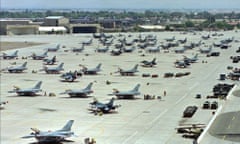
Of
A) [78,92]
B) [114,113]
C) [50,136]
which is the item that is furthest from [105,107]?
[50,136]


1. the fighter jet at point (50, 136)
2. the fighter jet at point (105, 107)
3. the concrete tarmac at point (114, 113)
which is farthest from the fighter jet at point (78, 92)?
the fighter jet at point (50, 136)

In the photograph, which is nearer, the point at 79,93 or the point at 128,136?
the point at 128,136

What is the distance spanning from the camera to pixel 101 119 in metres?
91.2

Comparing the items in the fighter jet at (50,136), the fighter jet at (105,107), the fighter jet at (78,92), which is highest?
the fighter jet at (50,136)

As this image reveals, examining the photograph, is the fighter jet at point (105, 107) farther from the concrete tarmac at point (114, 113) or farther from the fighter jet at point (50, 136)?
the fighter jet at point (50, 136)

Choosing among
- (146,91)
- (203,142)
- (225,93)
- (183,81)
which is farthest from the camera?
(183,81)

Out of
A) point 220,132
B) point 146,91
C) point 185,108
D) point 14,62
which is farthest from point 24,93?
point 14,62

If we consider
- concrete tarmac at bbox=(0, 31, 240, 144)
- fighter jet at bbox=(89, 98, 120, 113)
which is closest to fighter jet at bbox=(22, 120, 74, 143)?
concrete tarmac at bbox=(0, 31, 240, 144)

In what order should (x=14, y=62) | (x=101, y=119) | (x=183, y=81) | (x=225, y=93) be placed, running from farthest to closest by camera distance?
(x=14, y=62)
(x=183, y=81)
(x=225, y=93)
(x=101, y=119)

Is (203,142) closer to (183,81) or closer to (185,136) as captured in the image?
(185,136)

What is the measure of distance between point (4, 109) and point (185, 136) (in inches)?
1584

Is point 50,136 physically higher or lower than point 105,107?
higher

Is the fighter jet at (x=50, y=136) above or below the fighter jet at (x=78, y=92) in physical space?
above

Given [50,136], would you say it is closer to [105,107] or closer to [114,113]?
[105,107]
